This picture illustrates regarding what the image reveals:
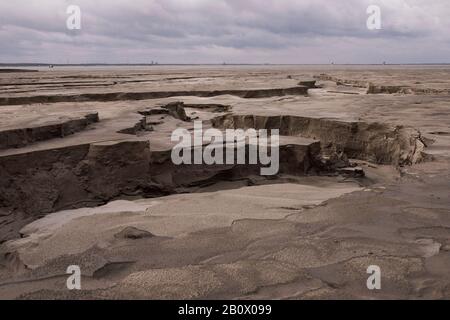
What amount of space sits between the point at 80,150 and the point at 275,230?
9.71ft

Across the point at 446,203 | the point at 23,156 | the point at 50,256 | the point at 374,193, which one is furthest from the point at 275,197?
the point at 23,156

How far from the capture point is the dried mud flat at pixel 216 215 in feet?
7.63

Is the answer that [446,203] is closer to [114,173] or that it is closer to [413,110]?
[114,173]

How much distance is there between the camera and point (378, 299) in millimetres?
2070

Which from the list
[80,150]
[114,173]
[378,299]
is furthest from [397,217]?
[80,150]

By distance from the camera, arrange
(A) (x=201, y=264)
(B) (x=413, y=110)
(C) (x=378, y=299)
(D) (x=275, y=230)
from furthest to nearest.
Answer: (B) (x=413, y=110), (D) (x=275, y=230), (A) (x=201, y=264), (C) (x=378, y=299)

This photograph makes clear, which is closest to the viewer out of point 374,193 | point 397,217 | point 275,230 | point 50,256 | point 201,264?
point 201,264

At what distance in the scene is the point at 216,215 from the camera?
11.1ft

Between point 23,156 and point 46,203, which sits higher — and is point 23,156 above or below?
above

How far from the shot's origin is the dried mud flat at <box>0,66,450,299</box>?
232 centimetres

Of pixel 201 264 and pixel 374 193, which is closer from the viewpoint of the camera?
pixel 201 264

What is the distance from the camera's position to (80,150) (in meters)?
5.16

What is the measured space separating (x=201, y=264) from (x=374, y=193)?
6.37 feet

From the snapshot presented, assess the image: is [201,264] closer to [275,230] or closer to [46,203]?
[275,230]
